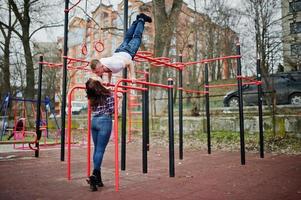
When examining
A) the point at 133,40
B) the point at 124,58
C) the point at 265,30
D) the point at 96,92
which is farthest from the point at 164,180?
the point at 265,30

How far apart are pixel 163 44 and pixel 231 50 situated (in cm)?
587

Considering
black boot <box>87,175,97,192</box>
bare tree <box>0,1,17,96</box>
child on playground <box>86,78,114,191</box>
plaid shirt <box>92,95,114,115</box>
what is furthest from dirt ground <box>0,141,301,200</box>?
bare tree <box>0,1,17,96</box>

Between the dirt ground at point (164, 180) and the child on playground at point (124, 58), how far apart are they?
Answer: 4.90 feet

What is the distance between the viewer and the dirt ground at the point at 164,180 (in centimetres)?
359

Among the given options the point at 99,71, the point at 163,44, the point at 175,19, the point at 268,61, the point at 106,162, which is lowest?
the point at 106,162

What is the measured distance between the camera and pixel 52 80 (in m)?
30.7

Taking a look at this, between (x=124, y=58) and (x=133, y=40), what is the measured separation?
22.5 inches

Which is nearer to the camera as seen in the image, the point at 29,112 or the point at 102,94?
the point at 102,94

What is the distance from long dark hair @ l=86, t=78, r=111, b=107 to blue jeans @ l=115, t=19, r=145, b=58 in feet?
3.87

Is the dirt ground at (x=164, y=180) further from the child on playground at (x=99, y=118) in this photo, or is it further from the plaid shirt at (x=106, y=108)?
the plaid shirt at (x=106, y=108)

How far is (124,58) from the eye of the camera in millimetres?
4742

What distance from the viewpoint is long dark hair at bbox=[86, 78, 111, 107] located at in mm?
3945

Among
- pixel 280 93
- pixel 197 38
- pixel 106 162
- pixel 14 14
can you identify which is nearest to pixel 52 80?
pixel 14 14

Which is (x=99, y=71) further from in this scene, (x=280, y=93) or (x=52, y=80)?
(x=52, y=80)
